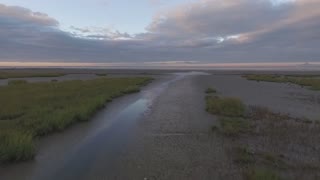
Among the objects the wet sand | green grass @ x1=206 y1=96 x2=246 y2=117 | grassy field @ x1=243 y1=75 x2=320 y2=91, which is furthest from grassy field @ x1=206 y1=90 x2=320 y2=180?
grassy field @ x1=243 y1=75 x2=320 y2=91

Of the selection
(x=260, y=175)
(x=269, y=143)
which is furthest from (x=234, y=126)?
(x=260, y=175)

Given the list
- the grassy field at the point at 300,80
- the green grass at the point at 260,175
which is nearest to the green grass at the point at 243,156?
the green grass at the point at 260,175

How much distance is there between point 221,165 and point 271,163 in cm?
139

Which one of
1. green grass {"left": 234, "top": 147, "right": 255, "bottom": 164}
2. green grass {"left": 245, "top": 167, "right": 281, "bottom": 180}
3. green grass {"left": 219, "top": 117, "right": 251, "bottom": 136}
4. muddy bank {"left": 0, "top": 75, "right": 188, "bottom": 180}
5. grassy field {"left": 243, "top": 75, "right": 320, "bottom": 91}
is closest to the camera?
green grass {"left": 245, "top": 167, "right": 281, "bottom": 180}

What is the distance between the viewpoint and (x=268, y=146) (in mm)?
12961

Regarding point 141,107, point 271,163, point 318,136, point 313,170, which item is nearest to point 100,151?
point 271,163

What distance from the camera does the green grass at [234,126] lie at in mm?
15277

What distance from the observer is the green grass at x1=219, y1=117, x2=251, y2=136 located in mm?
15277

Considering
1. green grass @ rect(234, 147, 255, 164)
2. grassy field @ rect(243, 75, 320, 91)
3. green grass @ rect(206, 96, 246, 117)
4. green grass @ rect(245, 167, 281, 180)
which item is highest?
green grass @ rect(245, 167, 281, 180)

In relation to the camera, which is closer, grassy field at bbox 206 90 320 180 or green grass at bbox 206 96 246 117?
grassy field at bbox 206 90 320 180

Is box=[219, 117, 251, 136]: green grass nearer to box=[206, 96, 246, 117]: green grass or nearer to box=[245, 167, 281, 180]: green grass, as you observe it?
box=[206, 96, 246, 117]: green grass

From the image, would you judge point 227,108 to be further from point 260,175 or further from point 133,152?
point 260,175

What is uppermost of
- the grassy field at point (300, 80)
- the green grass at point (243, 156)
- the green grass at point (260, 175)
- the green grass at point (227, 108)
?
the green grass at point (260, 175)

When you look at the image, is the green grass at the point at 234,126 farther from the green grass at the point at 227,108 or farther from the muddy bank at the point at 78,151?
the muddy bank at the point at 78,151
